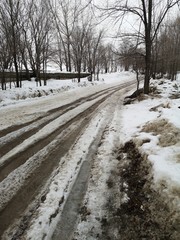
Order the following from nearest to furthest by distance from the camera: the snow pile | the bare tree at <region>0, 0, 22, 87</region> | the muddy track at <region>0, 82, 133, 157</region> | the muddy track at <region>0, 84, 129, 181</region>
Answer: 1. the snow pile
2. the muddy track at <region>0, 84, 129, 181</region>
3. the muddy track at <region>0, 82, 133, 157</region>
4. the bare tree at <region>0, 0, 22, 87</region>

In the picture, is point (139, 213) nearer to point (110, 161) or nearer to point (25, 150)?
point (110, 161)

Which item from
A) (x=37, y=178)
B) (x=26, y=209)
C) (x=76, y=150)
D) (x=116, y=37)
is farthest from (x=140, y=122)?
(x=116, y=37)

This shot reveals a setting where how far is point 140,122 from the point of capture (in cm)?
654

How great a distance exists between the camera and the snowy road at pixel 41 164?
2.51m

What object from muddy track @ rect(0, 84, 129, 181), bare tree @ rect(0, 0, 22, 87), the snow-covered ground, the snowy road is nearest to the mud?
the snow-covered ground

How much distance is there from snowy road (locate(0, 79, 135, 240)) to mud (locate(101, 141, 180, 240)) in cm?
53

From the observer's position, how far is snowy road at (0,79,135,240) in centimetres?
251

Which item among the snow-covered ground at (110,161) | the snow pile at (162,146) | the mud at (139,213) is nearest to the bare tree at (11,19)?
the snow-covered ground at (110,161)

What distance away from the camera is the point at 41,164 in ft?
12.7

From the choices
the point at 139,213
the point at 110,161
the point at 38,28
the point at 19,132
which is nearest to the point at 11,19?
the point at 38,28

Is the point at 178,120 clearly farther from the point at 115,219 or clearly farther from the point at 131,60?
the point at 131,60

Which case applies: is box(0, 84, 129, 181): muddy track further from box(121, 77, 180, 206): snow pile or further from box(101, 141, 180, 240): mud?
box(121, 77, 180, 206): snow pile

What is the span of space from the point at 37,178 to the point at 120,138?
282 centimetres

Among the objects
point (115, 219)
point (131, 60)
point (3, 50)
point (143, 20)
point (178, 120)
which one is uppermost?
point (143, 20)
